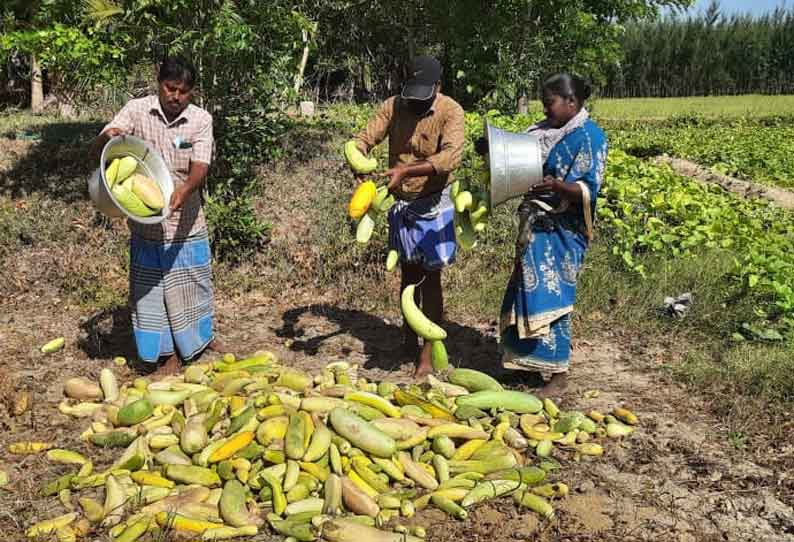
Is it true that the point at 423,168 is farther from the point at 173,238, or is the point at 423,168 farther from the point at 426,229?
the point at 173,238

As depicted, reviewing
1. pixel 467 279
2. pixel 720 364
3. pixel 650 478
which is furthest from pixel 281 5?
pixel 650 478

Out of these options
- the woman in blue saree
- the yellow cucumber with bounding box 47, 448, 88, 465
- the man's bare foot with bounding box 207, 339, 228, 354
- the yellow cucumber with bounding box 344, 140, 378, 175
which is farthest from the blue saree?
the yellow cucumber with bounding box 47, 448, 88, 465

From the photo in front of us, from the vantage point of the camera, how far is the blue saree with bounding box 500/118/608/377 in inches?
165

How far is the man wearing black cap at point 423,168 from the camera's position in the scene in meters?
4.36

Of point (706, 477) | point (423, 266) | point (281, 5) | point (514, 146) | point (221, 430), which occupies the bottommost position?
point (706, 477)

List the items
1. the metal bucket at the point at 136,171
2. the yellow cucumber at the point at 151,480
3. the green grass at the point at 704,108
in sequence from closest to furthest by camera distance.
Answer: the yellow cucumber at the point at 151,480, the metal bucket at the point at 136,171, the green grass at the point at 704,108

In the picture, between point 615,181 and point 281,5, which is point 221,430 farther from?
point 615,181

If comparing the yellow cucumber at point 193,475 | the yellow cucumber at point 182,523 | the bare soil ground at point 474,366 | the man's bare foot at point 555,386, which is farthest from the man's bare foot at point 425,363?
the yellow cucumber at point 182,523

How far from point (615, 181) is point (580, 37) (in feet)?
26.6

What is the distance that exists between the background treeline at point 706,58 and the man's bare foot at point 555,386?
2870cm

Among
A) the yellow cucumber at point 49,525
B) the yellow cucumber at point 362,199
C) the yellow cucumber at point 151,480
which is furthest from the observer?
the yellow cucumber at point 362,199

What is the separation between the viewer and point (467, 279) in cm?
665

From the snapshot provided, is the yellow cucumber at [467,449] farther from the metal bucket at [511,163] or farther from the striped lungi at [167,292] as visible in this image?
the striped lungi at [167,292]

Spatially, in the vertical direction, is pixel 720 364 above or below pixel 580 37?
below
